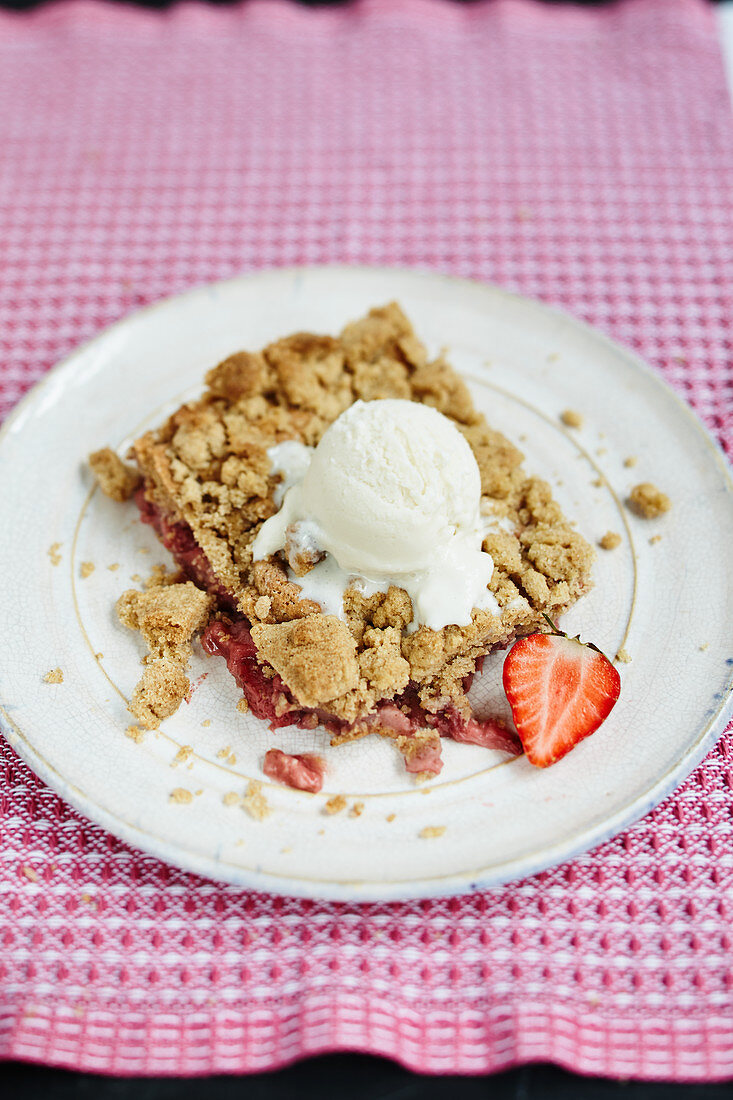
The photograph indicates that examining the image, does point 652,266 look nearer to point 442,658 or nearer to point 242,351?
point 242,351

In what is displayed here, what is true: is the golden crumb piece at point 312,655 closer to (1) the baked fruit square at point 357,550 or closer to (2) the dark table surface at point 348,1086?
(1) the baked fruit square at point 357,550

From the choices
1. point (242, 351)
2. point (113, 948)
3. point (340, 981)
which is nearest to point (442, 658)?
point (340, 981)

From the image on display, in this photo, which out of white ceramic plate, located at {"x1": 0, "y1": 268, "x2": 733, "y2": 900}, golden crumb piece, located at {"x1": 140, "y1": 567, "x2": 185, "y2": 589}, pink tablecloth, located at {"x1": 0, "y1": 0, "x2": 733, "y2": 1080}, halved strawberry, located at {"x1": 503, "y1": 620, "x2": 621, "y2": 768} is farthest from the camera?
golden crumb piece, located at {"x1": 140, "y1": 567, "x2": 185, "y2": 589}

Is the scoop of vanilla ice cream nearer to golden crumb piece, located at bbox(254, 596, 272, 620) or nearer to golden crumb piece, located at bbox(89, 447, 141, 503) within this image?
golden crumb piece, located at bbox(254, 596, 272, 620)

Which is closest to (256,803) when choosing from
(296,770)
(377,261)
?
(296,770)

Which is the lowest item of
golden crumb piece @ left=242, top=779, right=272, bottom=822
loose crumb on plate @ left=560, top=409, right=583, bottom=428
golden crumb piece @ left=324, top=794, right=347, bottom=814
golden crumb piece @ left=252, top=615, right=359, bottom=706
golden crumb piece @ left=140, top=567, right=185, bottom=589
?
golden crumb piece @ left=242, top=779, right=272, bottom=822

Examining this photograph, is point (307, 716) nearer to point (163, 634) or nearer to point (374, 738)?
point (374, 738)

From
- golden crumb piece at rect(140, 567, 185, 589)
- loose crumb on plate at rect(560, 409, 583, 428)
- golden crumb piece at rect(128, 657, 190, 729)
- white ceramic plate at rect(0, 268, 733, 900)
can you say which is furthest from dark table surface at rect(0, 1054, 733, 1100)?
loose crumb on plate at rect(560, 409, 583, 428)
